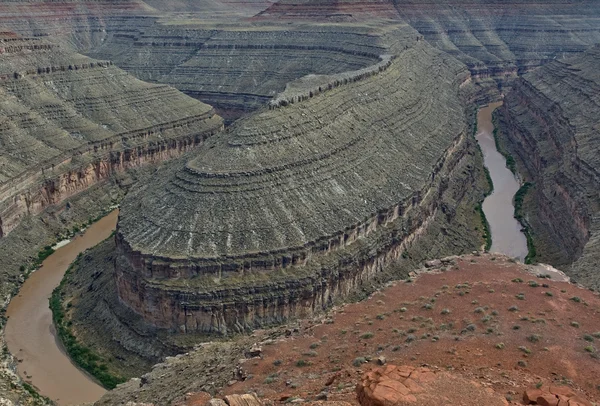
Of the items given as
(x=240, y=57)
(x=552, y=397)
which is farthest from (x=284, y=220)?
(x=240, y=57)

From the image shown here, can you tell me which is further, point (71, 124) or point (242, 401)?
point (71, 124)

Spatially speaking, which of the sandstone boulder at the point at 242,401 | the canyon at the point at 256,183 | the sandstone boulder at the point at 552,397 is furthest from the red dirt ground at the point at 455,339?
the sandstone boulder at the point at 242,401

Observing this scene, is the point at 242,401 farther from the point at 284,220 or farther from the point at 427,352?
the point at 284,220

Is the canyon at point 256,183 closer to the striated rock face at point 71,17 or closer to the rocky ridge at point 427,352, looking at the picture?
the rocky ridge at point 427,352

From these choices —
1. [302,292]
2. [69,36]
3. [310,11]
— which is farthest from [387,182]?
[69,36]

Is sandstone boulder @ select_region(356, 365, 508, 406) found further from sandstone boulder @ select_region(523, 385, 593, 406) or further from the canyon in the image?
the canyon

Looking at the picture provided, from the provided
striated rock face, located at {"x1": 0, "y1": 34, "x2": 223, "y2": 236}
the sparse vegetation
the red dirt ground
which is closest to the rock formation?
striated rock face, located at {"x1": 0, "y1": 34, "x2": 223, "y2": 236}
